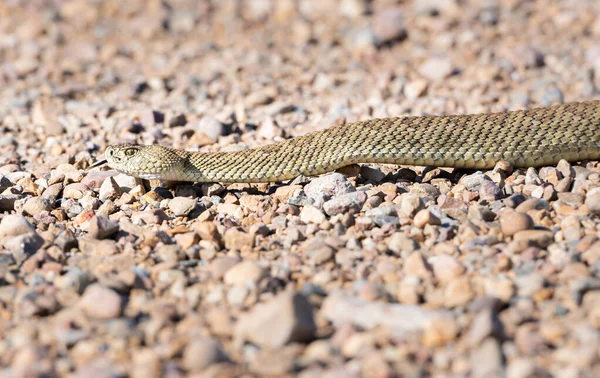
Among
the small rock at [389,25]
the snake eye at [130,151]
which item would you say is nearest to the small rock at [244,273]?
the snake eye at [130,151]

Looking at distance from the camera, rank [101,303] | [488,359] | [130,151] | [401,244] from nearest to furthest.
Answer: [488,359], [101,303], [401,244], [130,151]

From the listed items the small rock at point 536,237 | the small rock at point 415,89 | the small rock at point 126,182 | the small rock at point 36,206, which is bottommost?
the small rock at point 415,89

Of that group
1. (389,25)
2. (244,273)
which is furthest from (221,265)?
(389,25)

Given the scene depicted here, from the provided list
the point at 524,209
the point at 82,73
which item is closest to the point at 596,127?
the point at 524,209

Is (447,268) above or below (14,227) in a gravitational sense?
below

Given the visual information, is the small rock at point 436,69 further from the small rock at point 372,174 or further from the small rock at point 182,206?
the small rock at point 182,206

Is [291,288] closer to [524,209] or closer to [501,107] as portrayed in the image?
[524,209]

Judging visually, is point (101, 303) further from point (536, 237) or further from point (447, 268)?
point (536, 237)

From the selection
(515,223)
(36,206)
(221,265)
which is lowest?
(515,223)
